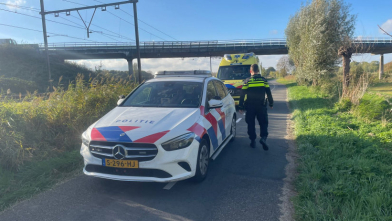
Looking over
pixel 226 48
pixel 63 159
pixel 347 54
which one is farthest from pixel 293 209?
pixel 226 48

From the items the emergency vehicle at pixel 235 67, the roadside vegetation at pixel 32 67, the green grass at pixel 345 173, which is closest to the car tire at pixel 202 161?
the green grass at pixel 345 173

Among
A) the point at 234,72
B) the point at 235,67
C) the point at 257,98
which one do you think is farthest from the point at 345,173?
the point at 235,67

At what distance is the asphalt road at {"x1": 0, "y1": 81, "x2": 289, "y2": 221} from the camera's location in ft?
11.6

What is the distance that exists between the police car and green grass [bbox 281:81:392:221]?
1619 millimetres

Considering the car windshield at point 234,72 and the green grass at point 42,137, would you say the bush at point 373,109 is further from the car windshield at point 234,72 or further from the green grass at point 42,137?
the green grass at point 42,137

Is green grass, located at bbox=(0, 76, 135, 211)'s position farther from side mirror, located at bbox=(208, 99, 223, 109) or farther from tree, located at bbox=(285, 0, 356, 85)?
tree, located at bbox=(285, 0, 356, 85)

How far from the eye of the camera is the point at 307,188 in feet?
12.8

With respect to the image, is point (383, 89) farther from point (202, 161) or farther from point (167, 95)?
point (202, 161)

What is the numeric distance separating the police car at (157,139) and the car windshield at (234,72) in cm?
842

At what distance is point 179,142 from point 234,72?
1034 centimetres

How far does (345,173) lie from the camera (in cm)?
426

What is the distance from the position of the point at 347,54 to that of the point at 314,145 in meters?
9.11

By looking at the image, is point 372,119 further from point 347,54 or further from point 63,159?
point 63,159

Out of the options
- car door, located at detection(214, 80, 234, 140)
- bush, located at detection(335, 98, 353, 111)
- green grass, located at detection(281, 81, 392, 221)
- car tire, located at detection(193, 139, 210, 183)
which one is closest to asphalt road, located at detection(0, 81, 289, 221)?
car tire, located at detection(193, 139, 210, 183)
